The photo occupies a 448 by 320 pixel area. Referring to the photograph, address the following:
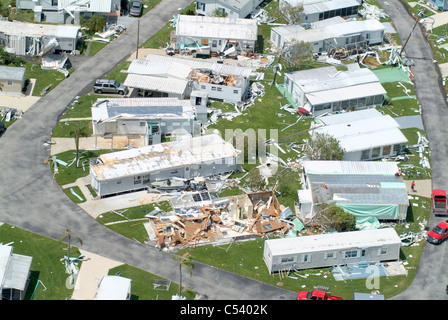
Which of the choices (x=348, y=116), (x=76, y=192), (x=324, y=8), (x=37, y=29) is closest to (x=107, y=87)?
(x=37, y=29)

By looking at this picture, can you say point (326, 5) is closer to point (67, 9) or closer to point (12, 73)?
point (67, 9)

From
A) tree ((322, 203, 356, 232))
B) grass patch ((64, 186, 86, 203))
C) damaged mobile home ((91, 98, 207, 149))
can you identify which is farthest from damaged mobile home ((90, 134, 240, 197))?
tree ((322, 203, 356, 232))

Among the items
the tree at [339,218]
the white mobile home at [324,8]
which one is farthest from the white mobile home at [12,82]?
the tree at [339,218]

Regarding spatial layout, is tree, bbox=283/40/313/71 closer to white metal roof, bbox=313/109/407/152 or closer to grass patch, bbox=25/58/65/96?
white metal roof, bbox=313/109/407/152

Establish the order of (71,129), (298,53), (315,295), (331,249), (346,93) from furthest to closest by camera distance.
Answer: (298,53), (346,93), (71,129), (331,249), (315,295)

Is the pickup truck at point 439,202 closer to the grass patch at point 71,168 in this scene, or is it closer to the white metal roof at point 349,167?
the white metal roof at point 349,167

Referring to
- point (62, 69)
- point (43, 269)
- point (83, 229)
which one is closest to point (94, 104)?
point (62, 69)
